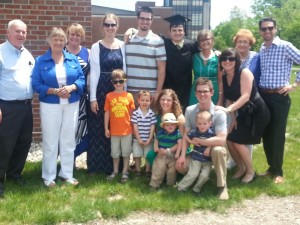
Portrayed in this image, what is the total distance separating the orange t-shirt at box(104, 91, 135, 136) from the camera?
541 cm

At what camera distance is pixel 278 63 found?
5355 millimetres

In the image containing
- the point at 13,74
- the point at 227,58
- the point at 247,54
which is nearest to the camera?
the point at 13,74

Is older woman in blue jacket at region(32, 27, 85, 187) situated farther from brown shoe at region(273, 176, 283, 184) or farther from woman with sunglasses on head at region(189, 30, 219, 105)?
brown shoe at region(273, 176, 283, 184)

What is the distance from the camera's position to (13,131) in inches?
198

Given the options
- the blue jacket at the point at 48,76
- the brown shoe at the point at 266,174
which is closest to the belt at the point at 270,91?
the brown shoe at the point at 266,174

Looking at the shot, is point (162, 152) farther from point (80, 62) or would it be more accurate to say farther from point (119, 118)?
point (80, 62)

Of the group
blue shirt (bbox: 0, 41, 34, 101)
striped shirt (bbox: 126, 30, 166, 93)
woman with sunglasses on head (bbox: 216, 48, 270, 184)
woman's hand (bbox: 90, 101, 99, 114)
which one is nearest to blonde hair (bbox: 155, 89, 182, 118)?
striped shirt (bbox: 126, 30, 166, 93)

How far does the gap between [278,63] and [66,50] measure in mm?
2818

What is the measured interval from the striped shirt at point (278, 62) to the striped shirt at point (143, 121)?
1.59 m

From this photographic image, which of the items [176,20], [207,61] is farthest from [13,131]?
[207,61]

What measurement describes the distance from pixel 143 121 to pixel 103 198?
1155 millimetres

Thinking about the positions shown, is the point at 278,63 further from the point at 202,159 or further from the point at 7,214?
the point at 7,214

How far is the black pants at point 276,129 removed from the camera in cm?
541

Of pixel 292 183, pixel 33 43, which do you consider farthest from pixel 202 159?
pixel 33 43
